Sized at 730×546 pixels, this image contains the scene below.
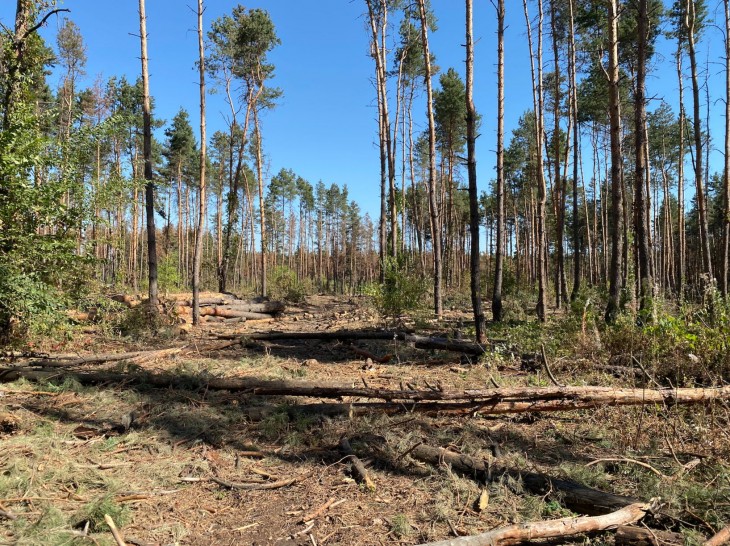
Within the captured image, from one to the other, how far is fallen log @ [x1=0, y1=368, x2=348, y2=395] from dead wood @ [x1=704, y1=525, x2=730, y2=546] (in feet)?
12.9

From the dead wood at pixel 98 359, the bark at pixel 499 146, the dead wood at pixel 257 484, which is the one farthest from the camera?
the bark at pixel 499 146

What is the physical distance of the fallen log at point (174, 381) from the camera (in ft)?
18.6

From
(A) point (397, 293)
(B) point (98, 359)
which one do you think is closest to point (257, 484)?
(B) point (98, 359)

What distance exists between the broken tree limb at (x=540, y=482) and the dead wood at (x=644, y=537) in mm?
248

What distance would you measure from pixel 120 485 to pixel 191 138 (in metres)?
32.5

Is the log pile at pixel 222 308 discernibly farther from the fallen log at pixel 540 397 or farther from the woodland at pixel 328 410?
the fallen log at pixel 540 397

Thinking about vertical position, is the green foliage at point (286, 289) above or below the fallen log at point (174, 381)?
above

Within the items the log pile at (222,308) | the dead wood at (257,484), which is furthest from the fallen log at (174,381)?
the log pile at (222,308)

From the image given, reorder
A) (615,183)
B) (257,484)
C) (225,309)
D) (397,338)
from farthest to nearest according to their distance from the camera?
(225,309)
(397,338)
(615,183)
(257,484)

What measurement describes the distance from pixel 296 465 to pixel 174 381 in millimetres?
3009

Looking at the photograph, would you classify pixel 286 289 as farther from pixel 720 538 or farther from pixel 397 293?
pixel 720 538

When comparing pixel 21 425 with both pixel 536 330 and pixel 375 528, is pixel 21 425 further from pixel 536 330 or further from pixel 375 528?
pixel 536 330

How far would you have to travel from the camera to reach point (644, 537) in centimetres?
257

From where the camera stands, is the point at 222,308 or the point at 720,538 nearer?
the point at 720,538
